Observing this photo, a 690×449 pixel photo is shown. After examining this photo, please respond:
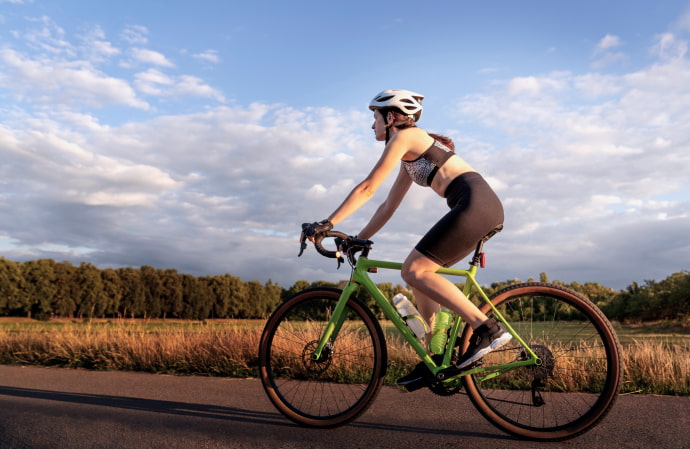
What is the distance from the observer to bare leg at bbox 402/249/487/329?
342 cm

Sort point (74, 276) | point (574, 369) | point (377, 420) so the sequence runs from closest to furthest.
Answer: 1. point (377, 420)
2. point (574, 369)
3. point (74, 276)

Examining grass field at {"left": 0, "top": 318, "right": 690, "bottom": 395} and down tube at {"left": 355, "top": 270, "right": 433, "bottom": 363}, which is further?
grass field at {"left": 0, "top": 318, "right": 690, "bottom": 395}

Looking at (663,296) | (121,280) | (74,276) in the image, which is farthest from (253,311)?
(663,296)

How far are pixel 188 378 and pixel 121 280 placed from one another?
45961mm

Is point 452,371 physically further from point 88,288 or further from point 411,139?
point 88,288

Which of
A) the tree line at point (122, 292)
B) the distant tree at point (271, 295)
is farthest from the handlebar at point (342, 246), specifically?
the distant tree at point (271, 295)

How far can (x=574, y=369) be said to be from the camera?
489 cm

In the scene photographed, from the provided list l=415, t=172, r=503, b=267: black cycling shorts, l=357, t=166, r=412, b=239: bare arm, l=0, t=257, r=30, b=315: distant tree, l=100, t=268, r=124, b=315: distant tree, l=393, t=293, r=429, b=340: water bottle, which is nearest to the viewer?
l=415, t=172, r=503, b=267: black cycling shorts

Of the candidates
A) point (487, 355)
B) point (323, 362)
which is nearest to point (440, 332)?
point (487, 355)

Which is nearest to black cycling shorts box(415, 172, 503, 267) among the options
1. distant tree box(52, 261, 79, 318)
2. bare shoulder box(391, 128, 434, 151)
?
bare shoulder box(391, 128, 434, 151)

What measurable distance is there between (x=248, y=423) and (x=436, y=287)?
1866mm

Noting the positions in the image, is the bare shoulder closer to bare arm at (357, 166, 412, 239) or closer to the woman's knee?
bare arm at (357, 166, 412, 239)

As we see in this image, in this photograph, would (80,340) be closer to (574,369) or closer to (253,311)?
(574,369)

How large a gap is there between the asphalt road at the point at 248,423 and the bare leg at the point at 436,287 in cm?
85
